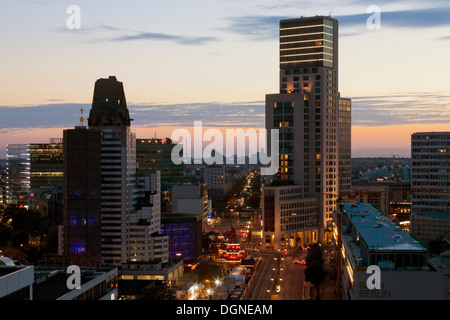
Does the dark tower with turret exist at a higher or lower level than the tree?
higher

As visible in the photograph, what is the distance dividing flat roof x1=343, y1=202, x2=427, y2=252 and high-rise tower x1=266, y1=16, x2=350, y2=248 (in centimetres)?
2322

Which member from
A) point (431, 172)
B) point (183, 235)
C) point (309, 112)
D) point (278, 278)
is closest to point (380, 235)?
point (278, 278)

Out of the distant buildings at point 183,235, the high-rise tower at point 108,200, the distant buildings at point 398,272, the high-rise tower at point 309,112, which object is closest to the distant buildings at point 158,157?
the high-rise tower at point 309,112

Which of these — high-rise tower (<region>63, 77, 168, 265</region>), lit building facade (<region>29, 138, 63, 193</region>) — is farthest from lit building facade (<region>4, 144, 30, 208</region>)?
high-rise tower (<region>63, 77, 168, 265</region>)

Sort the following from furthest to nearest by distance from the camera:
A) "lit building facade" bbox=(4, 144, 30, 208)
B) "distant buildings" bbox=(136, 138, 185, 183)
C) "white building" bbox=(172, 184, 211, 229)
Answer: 1. "lit building facade" bbox=(4, 144, 30, 208)
2. "distant buildings" bbox=(136, 138, 185, 183)
3. "white building" bbox=(172, 184, 211, 229)

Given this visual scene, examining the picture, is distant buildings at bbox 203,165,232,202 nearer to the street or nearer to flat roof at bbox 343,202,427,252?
the street

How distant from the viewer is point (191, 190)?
245 feet

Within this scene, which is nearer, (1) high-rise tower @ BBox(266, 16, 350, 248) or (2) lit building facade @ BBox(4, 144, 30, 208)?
(1) high-rise tower @ BBox(266, 16, 350, 248)

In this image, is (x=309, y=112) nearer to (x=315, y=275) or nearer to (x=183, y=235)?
(x=183, y=235)

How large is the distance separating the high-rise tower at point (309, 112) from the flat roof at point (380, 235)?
23.2 meters

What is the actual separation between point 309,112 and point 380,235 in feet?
125

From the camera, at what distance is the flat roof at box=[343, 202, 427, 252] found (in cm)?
2917
